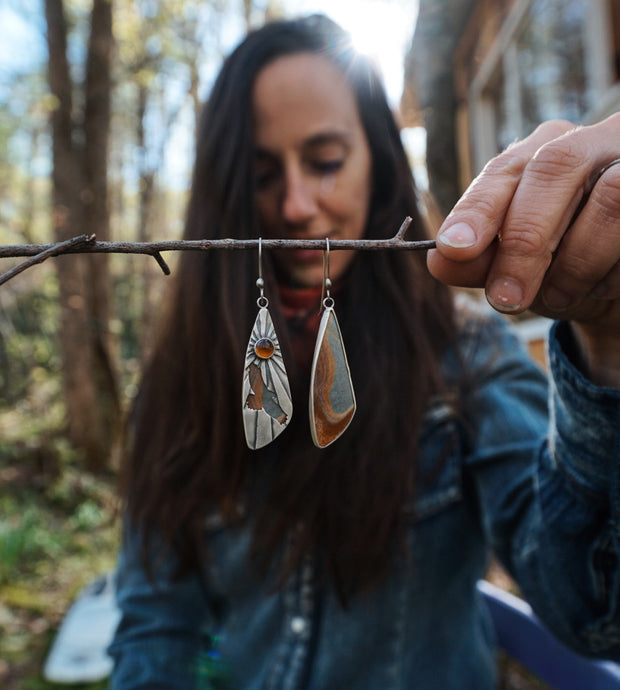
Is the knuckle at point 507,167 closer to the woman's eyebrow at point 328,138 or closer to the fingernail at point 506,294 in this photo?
the fingernail at point 506,294

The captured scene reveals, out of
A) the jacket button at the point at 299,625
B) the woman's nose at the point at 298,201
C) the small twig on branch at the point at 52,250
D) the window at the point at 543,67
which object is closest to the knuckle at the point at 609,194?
the small twig on branch at the point at 52,250

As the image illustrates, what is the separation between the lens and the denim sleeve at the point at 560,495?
1048mm

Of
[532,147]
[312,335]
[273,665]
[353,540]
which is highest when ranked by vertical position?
[532,147]

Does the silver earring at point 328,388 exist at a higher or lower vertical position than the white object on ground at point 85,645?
higher

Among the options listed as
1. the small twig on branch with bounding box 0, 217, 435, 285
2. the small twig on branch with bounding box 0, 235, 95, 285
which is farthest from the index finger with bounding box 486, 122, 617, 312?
the small twig on branch with bounding box 0, 235, 95, 285

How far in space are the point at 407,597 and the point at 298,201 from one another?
4.58 ft

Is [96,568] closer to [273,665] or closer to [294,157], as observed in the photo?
[273,665]

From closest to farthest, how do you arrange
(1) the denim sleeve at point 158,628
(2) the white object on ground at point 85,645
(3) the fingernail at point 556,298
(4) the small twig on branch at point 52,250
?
(4) the small twig on branch at point 52,250
(3) the fingernail at point 556,298
(1) the denim sleeve at point 158,628
(2) the white object on ground at point 85,645

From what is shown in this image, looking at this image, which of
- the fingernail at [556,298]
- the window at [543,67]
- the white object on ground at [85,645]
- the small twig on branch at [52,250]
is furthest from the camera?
the window at [543,67]

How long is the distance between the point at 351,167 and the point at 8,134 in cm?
1826

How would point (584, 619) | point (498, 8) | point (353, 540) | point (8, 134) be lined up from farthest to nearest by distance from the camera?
point (8, 134) → point (498, 8) → point (353, 540) → point (584, 619)

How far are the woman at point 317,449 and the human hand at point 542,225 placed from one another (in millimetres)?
716

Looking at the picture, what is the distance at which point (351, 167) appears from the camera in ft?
5.96

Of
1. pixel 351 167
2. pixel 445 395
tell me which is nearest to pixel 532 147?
pixel 351 167
